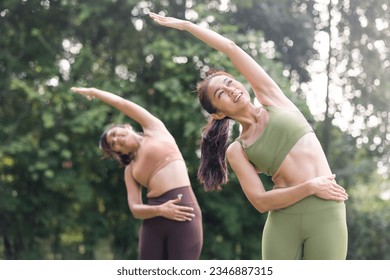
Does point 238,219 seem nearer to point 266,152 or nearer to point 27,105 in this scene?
point 27,105

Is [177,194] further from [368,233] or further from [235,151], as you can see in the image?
[368,233]

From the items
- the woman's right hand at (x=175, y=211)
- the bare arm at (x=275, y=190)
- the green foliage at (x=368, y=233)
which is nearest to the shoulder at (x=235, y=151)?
the bare arm at (x=275, y=190)

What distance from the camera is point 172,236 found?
3.55 m

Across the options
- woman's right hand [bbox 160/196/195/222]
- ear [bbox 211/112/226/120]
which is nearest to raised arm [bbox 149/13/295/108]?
ear [bbox 211/112/226/120]

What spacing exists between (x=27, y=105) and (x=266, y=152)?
6630 millimetres

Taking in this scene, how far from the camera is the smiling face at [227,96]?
7.88 feet

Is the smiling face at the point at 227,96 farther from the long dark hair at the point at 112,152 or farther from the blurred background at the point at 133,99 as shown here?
the blurred background at the point at 133,99

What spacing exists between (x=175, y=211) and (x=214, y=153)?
96 cm

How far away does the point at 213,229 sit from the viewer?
8406 millimetres

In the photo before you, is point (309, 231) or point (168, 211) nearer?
point (309, 231)

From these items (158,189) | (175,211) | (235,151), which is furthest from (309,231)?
(158,189)

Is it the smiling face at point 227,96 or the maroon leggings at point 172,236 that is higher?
the smiling face at point 227,96

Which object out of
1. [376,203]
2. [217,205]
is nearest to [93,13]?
[217,205]

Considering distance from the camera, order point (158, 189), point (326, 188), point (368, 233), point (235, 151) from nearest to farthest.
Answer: point (326, 188) → point (235, 151) → point (158, 189) → point (368, 233)
